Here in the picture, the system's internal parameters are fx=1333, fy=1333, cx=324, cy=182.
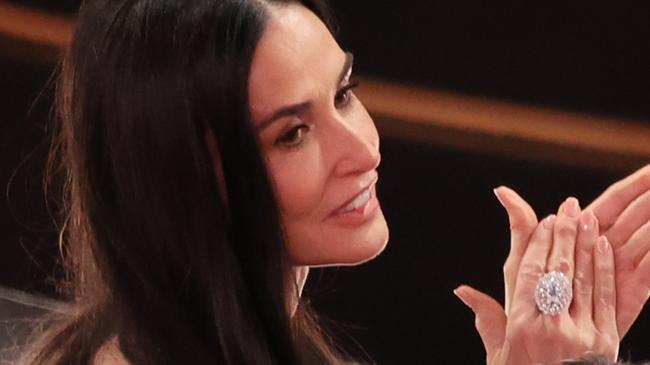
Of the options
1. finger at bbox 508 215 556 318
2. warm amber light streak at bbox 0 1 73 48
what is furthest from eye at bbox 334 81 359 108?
warm amber light streak at bbox 0 1 73 48

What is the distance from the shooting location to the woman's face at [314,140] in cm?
110

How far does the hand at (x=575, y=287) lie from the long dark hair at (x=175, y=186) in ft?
0.68

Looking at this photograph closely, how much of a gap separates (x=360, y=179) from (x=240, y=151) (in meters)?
0.12

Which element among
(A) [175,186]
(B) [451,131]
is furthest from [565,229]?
(B) [451,131]

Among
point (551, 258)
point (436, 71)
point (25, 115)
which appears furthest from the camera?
point (25, 115)

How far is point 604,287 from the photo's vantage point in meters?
1.20

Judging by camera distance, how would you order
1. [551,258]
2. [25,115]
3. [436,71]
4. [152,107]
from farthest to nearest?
[25,115], [436,71], [551,258], [152,107]

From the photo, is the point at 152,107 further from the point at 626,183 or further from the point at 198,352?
the point at 626,183

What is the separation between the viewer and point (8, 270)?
7.63 feet

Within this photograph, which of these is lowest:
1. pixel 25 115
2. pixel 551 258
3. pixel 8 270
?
pixel 8 270

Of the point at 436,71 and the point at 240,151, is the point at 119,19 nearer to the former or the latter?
the point at 240,151

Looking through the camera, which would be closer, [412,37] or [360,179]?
[360,179]

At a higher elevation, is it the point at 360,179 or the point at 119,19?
the point at 119,19

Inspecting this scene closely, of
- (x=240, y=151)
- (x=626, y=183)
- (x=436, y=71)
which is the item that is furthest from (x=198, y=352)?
(x=436, y=71)
